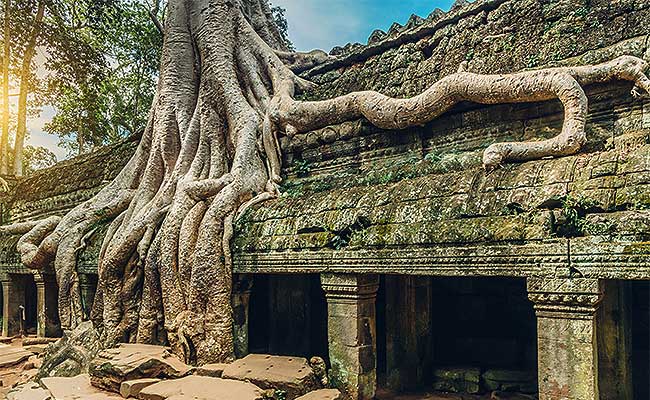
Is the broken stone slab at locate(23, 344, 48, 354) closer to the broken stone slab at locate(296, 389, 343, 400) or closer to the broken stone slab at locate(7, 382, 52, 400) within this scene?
the broken stone slab at locate(7, 382, 52, 400)

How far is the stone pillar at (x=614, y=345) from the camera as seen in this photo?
4656 mm

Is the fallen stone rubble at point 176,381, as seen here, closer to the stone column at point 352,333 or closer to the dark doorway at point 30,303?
the stone column at point 352,333

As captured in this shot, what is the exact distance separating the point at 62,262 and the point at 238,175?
402 cm

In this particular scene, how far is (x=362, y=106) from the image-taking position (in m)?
6.57

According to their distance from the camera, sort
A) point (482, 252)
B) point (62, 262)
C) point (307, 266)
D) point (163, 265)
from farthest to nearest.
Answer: point (62, 262), point (163, 265), point (307, 266), point (482, 252)

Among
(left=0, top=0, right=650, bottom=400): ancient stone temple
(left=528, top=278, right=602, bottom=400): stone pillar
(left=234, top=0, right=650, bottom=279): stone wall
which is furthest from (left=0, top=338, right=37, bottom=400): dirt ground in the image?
(left=528, top=278, right=602, bottom=400): stone pillar

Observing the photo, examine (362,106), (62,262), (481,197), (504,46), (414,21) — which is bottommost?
(62,262)

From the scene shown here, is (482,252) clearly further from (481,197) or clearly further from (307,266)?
(307,266)

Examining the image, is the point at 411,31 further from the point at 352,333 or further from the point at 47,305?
the point at 47,305

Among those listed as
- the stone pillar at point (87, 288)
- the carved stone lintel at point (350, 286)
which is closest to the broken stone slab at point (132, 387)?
the carved stone lintel at point (350, 286)

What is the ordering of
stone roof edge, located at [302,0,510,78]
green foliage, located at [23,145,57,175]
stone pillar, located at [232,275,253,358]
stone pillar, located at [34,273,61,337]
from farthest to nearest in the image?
green foliage, located at [23,145,57,175], stone pillar, located at [34,273,61,337], stone roof edge, located at [302,0,510,78], stone pillar, located at [232,275,253,358]

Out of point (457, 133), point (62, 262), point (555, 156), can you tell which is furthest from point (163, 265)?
point (555, 156)

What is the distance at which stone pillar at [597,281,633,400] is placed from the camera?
15.3 ft

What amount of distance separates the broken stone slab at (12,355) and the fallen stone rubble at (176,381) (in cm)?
292
